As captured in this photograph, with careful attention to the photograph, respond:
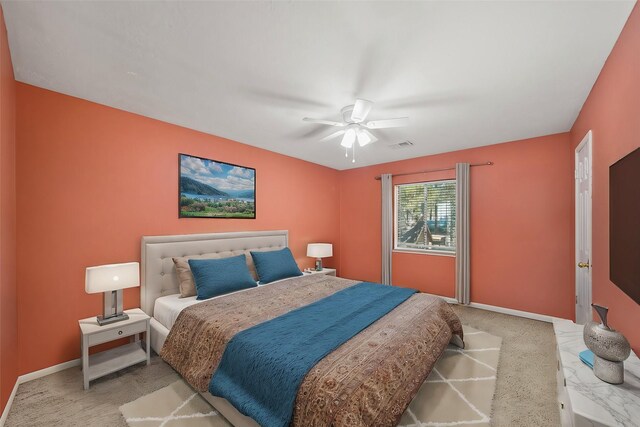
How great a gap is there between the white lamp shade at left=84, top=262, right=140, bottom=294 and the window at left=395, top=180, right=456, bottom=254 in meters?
4.20

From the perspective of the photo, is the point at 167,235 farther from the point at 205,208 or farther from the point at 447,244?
the point at 447,244

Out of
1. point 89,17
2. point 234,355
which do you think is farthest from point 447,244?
point 89,17

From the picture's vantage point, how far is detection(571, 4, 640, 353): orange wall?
4.76 feet

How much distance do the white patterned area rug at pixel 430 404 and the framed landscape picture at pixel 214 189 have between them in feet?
6.43

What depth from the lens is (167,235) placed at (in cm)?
309

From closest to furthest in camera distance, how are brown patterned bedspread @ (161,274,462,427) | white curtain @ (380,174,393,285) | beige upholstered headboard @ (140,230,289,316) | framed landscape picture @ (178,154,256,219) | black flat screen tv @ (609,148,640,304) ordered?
black flat screen tv @ (609,148,640,304)
brown patterned bedspread @ (161,274,462,427)
beige upholstered headboard @ (140,230,289,316)
framed landscape picture @ (178,154,256,219)
white curtain @ (380,174,393,285)

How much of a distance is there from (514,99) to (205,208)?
3707 mm

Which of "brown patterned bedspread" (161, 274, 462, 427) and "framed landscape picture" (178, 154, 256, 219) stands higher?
"framed landscape picture" (178, 154, 256, 219)

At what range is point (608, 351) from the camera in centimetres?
131

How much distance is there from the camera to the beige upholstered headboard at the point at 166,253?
2836 mm

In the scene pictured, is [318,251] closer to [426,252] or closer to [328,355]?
[426,252]

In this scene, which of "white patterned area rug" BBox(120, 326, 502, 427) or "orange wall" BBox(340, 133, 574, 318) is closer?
"white patterned area rug" BBox(120, 326, 502, 427)

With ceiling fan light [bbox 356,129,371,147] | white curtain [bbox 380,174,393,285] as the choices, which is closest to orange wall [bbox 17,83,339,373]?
ceiling fan light [bbox 356,129,371,147]

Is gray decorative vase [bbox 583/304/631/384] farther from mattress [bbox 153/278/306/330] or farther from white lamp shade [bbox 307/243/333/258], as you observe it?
white lamp shade [bbox 307/243/333/258]
